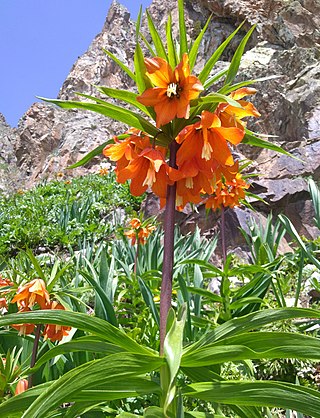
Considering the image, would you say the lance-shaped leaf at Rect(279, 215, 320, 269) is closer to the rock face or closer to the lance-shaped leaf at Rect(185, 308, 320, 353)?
the rock face

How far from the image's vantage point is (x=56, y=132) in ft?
63.7

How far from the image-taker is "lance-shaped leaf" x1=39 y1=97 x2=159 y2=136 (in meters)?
1.05

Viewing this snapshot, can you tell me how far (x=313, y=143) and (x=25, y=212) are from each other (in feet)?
18.2

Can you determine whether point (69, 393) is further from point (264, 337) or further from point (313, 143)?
point (313, 143)

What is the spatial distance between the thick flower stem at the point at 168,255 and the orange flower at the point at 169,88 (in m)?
0.11

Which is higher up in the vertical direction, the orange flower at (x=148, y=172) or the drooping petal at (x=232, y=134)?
the drooping petal at (x=232, y=134)

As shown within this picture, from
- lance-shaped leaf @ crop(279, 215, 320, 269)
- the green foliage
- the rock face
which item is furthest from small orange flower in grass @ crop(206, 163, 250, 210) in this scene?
the green foliage

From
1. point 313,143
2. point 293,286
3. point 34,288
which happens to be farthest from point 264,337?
point 313,143

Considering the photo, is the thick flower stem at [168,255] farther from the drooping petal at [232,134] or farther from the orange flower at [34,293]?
the orange flower at [34,293]

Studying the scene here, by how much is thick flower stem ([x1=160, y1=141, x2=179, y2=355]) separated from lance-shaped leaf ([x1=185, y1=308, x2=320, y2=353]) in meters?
0.10

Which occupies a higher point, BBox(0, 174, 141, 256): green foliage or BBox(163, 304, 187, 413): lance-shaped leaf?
BBox(0, 174, 141, 256): green foliage

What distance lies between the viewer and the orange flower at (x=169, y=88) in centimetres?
105

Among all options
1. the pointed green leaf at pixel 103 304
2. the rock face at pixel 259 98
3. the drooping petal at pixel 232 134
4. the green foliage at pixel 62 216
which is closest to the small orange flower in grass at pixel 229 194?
the rock face at pixel 259 98

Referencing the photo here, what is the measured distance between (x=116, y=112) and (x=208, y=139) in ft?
0.81
